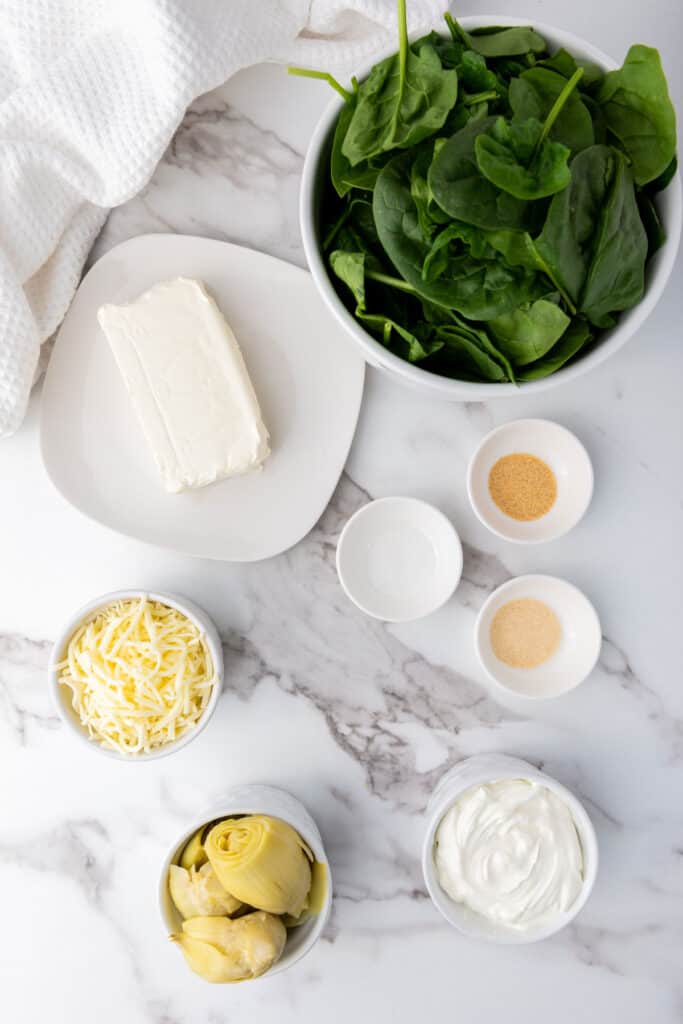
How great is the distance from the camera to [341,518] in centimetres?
96

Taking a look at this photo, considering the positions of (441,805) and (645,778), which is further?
(645,778)

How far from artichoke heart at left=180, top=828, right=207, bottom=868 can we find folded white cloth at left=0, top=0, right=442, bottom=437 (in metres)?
0.43

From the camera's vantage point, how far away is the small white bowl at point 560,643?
3.04 feet

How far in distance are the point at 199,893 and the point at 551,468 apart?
533 mm

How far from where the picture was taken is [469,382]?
2.48 feet

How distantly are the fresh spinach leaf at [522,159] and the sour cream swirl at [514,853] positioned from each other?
1.77 feet

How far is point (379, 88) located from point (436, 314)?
17 centimetres

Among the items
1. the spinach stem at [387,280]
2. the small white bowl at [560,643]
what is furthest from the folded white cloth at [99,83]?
the small white bowl at [560,643]

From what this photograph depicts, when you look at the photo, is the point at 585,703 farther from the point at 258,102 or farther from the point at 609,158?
the point at 258,102

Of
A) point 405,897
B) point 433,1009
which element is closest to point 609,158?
point 405,897

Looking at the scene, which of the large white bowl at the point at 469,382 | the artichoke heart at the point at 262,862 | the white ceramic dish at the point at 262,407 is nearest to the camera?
the large white bowl at the point at 469,382

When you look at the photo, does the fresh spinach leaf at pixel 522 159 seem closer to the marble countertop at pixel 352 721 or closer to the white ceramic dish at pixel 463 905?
the marble countertop at pixel 352 721

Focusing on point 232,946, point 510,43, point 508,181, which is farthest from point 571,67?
point 232,946

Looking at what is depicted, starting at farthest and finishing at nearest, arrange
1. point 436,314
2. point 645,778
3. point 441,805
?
1. point 645,778
2. point 441,805
3. point 436,314
